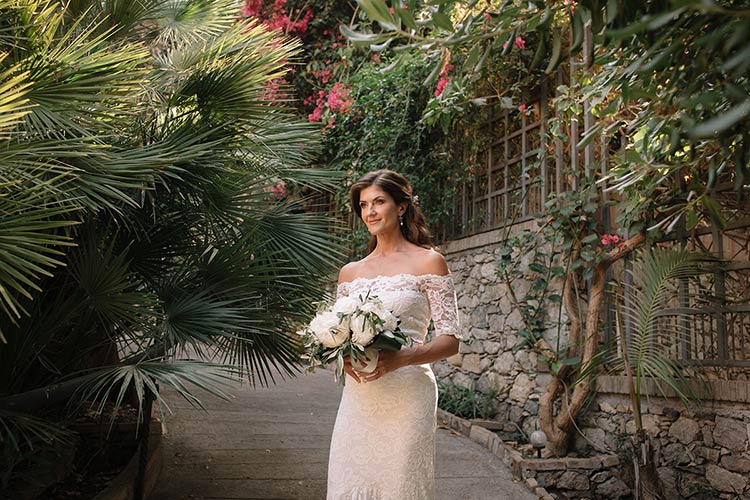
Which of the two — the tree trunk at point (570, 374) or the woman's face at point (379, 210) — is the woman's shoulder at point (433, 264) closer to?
the woman's face at point (379, 210)

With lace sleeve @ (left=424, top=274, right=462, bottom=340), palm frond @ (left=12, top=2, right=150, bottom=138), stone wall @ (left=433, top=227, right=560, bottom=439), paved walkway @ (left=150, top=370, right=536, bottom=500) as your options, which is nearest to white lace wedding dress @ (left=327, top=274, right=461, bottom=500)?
lace sleeve @ (left=424, top=274, right=462, bottom=340)

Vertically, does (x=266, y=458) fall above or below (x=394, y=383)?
below

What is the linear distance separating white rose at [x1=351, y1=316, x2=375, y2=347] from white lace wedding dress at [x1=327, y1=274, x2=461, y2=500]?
0.84 feet

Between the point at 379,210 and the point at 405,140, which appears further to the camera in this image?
the point at 405,140

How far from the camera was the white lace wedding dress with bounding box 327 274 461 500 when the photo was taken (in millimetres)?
2543

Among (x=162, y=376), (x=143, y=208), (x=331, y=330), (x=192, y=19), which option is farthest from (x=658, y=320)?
(x=192, y=19)

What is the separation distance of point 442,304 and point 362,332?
478 millimetres

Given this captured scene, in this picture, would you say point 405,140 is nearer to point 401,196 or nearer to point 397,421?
point 401,196

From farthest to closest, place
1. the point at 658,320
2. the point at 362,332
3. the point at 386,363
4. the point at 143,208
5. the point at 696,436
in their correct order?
the point at 658,320, the point at 696,436, the point at 143,208, the point at 386,363, the point at 362,332

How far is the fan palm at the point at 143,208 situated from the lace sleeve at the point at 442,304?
1.14 metres

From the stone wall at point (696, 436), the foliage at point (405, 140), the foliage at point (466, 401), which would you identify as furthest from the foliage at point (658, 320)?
the foliage at point (405, 140)

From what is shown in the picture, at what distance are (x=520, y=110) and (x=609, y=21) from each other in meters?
4.81

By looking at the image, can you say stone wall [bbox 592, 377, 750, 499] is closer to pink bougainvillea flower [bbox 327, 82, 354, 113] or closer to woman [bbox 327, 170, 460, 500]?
woman [bbox 327, 170, 460, 500]

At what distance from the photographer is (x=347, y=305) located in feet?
8.32
